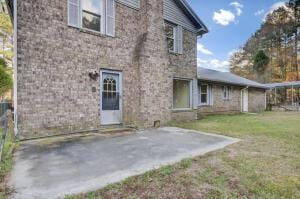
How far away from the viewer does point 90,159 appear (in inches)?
172

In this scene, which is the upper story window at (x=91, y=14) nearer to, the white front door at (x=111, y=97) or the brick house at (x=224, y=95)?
the white front door at (x=111, y=97)

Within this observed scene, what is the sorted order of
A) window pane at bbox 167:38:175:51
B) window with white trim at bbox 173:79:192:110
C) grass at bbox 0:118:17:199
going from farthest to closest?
1. window with white trim at bbox 173:79:192:110
2. window pane at bbox 167:38:175:51
3. grass at bbox 0:118:17:199

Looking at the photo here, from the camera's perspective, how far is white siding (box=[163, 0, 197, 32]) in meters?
10.2

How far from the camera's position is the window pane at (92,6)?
7.66 m

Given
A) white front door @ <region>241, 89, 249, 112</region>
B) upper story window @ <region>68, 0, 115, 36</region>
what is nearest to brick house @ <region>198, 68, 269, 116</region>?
white front door @ <region>241, 89, 249, 112</region>

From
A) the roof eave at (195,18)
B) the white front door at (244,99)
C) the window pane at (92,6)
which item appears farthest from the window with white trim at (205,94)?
the window pane at (92,6)

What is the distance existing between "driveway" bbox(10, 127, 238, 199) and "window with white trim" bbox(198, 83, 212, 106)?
7444 millimetres

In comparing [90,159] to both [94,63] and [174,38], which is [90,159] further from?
[174,38]

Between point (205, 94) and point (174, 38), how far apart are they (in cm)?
505

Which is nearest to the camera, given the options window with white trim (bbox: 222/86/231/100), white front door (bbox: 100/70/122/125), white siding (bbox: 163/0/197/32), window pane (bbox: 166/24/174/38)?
white front door (bbox: 100/70/122/125)

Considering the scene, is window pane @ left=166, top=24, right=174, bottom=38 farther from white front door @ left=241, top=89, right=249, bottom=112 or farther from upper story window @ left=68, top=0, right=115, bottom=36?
white front door @ left=241, top=89, right=249, bottom=112

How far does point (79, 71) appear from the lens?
24.0 ft

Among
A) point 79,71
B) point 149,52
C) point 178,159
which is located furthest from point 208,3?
point 178,159

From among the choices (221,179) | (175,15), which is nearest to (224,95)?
(175,15)
